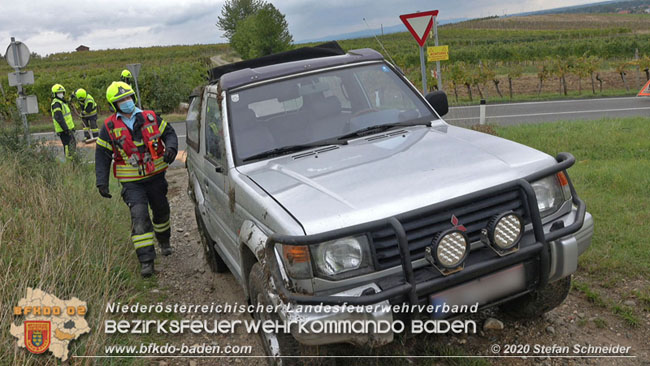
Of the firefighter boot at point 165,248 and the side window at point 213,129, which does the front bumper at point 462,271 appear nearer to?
the side window at point 213,129

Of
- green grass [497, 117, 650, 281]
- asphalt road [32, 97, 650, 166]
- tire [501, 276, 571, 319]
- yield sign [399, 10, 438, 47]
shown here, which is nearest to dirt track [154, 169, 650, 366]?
tire [501, 276, 571, 319]

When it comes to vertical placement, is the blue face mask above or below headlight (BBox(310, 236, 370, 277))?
above

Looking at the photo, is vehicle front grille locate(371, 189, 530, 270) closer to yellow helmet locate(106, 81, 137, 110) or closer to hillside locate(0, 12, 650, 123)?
yellow helmet locate(106, 81, 137, 110)

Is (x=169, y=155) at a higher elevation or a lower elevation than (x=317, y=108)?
lower

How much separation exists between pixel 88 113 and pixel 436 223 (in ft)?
53.6

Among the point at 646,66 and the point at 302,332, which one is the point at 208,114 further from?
the point at 646,66

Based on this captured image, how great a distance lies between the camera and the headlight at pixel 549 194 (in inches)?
Answer: 117

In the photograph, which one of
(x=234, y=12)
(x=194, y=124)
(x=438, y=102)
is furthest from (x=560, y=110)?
(x=234, y=12)

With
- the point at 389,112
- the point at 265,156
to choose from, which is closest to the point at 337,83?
the point at 389,112

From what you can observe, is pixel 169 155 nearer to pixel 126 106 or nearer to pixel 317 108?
pixel 126 106

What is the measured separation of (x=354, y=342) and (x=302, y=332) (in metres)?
0.26

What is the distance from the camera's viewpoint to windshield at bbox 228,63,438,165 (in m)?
3.75

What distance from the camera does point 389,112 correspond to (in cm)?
401

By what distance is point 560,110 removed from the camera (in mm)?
17375
